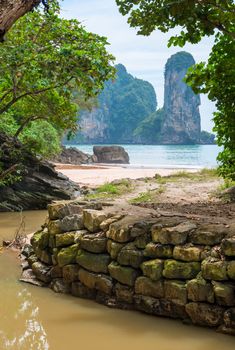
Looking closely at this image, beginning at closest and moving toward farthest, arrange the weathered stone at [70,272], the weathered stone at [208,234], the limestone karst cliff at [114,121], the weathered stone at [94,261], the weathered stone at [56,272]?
the weathered stone at [208,234], the weathered stone at [94,261], the weathered stone at [70,272], the weathered stone at [56,272], the limestone karst cliff at [114,121]

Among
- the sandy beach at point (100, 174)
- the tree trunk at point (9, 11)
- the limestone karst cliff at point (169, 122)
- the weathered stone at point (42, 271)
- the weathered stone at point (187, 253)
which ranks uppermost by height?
the limestone karst cliff at point (169, 122)

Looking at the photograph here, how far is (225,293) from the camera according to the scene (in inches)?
243

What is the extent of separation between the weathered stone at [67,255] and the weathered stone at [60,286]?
336 mm

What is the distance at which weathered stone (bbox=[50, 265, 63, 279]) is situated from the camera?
8.49m

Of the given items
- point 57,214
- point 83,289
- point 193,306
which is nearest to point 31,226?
point 57,214

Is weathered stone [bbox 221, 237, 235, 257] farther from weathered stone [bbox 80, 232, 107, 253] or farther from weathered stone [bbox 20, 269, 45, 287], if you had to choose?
weathered stone [bbox 20, 269, 45, 287]

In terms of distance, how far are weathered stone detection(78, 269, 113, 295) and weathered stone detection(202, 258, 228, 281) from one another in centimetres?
190

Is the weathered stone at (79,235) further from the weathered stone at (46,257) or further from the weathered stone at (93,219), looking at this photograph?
the weathered stone at (46,257)

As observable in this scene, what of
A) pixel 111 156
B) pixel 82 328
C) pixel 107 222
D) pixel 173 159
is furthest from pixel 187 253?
pixel 173 159

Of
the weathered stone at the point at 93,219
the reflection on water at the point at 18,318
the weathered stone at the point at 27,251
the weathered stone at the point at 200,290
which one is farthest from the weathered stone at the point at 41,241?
the weathered stone at the point at 200,290

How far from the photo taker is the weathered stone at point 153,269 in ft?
22.8

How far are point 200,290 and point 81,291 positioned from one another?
2519 millimetres

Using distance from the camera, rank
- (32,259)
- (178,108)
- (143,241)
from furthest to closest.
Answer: (178,108)
(32,259)
(143,241)

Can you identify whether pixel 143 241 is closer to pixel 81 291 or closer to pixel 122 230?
pixel 122 230
